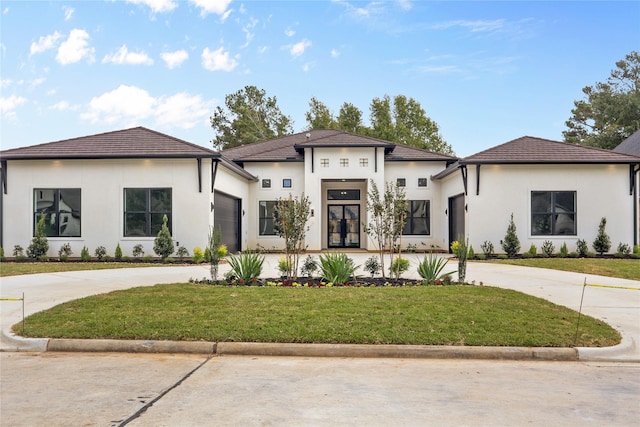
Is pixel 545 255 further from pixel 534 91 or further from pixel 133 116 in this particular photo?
pixel 133 116

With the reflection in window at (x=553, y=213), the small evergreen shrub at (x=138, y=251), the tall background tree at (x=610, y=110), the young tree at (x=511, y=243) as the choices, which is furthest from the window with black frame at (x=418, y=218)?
the tall background tree at (x=610, y=110)

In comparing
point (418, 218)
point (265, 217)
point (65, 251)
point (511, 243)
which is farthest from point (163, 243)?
point (511, 243)

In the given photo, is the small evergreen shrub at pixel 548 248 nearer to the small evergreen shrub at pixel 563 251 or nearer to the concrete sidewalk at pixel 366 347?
the small evergreen shrub at pixel 563 251

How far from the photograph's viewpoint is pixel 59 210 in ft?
61.4

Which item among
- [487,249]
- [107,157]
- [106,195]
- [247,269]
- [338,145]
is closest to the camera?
[247,269]

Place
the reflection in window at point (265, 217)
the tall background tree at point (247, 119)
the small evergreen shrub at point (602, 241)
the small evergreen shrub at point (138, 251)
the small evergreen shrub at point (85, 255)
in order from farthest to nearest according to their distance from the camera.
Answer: the tall background tree at point (247, 119), the reflection in window at point (265, 217), the small evergreen shrub at point (602, 241), the small evergreen shrub at point (138, 251), the small evergreen shrub at point (85, 255)

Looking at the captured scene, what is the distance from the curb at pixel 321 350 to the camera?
5.91 m

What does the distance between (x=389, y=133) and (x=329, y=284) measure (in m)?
30.3

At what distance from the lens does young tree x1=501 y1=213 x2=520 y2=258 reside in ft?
60.4

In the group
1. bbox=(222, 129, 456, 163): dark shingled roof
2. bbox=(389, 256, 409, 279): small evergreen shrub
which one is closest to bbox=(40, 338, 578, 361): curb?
bbox=(389, 256, 409, 279): small evergreen shrub

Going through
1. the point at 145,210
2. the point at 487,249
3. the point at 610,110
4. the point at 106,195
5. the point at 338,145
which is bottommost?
the point at 487,249

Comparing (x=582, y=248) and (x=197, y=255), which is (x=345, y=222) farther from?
(x=582, y=248)

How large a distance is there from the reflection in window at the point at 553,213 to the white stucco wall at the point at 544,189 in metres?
0.21

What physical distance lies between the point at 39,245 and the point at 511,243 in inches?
722
